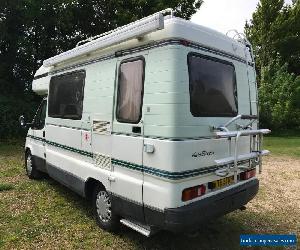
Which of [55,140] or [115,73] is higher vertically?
[115,73]

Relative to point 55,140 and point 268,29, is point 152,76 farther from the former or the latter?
point 268,29

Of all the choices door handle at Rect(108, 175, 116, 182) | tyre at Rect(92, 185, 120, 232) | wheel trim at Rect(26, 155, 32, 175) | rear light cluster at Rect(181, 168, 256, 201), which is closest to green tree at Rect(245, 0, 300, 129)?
wheel trim at Rect(26, 155, 32, 175)

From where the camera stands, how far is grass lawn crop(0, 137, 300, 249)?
5449 mm

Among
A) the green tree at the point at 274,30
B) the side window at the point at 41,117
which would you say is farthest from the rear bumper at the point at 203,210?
the green tree at the point at 274,30

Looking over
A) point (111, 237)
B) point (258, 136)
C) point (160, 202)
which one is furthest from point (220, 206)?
point (111, 237)

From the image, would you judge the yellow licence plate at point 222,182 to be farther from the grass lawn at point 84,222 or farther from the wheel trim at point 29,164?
the wheel trim at point 29,164

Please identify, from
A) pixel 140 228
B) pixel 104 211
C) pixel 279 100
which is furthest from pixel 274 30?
pixel 140 228

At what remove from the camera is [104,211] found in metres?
5.80

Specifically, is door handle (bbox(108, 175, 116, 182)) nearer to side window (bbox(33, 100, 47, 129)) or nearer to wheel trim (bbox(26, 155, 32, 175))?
side window (bbox(33, 100, 47, 129))

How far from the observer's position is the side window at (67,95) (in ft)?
21.4

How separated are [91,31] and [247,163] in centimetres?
1846

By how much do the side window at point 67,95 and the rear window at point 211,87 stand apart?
243cm

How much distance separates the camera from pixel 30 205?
23.2 feet

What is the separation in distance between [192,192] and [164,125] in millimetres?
955
